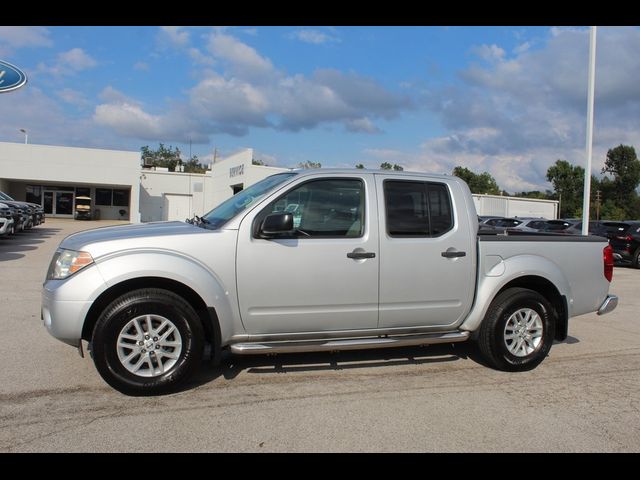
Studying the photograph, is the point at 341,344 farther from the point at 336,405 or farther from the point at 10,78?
the point at 10,78

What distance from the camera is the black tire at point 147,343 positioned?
3996 millimetres

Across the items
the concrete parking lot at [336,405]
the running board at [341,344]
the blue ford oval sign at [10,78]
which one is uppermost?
the blue ford oval sign at [10,78]

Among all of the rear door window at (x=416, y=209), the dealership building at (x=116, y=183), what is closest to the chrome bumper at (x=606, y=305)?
the rear door window at (x=416, y=209)

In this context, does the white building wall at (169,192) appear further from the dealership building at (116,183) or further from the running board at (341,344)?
the running board at (341,344)

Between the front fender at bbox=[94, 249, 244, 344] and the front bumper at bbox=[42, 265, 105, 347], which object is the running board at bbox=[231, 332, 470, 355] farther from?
the front bumper at bbox=[42, 265, 105, 347]

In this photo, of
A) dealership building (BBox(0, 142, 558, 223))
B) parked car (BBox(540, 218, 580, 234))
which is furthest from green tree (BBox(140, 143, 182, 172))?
parked car (BBox(540, 218, 580, 234))

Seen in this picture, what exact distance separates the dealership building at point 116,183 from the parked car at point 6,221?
15.8m

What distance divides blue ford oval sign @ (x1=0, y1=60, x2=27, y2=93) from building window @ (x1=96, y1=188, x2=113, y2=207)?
16850 mm

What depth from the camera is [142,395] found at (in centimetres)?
410

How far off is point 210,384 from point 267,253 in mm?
1286
